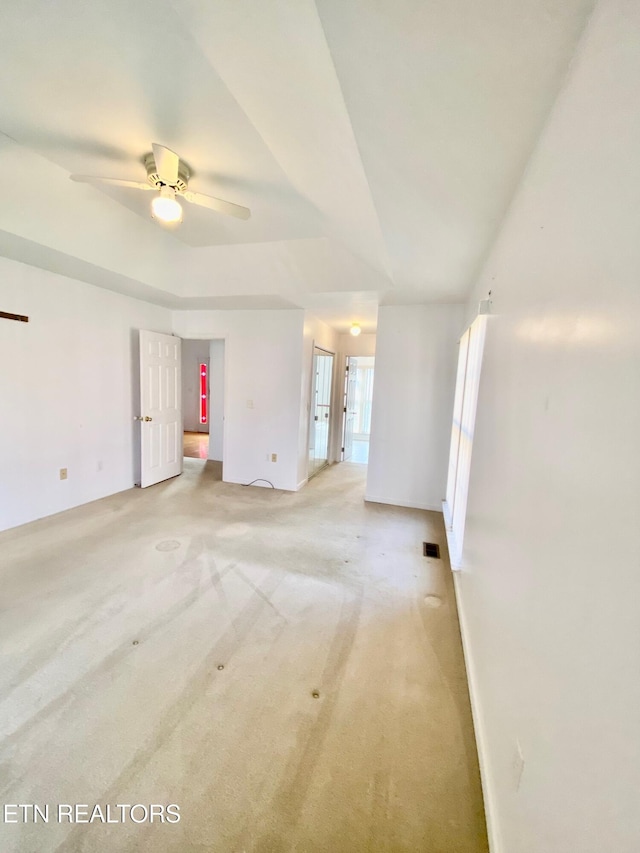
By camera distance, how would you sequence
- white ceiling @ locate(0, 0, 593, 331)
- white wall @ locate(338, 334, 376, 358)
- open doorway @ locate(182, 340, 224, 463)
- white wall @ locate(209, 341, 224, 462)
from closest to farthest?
white ceiling @ locate(0, 0, 593, 331), white wall @ locate(209, 341, 224, 462), white wall @ locate(338, 334, 376, 358), open doorway @ locate(182, 340, 224, 463)

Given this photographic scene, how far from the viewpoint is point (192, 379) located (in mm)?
8734

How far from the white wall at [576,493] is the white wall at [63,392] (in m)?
3.93

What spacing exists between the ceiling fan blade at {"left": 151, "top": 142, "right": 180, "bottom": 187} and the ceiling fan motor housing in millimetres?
41

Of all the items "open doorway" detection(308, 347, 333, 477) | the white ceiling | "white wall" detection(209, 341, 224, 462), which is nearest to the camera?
the white ceiling

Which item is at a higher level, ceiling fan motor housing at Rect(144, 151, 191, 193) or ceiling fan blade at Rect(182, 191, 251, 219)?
ceiling fan motor housing at Rect(144, 151, 191, 193)

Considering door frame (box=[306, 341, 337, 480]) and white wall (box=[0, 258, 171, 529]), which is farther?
door frame (box=[306, 341, 337, 480])

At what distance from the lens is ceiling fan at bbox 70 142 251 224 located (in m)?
1.90

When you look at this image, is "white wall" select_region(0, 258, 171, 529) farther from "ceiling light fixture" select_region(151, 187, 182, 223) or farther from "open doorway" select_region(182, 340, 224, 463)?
"open doorway" select_region(182, 340, 224, 463)

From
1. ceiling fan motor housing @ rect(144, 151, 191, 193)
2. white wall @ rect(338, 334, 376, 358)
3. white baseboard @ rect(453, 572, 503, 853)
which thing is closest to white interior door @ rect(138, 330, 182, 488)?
ceiling fan motor housing @ rect(144, 151, 191, 193)

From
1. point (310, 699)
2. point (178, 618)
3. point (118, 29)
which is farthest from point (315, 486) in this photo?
point (118, 29)

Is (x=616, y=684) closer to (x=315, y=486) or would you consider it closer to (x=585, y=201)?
(x=585, y=201)

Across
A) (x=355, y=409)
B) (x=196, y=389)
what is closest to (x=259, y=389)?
(x=355, y=409)

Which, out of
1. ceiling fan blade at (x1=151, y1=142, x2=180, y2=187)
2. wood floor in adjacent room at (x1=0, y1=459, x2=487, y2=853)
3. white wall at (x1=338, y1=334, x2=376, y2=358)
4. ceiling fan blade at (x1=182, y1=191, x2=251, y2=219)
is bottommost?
wood floor in adjacent room at (x1=0, y1=459, x2=487, y2=853)

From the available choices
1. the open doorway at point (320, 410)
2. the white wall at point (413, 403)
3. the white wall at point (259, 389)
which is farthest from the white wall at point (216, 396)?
the white wall at point (413, 403)
